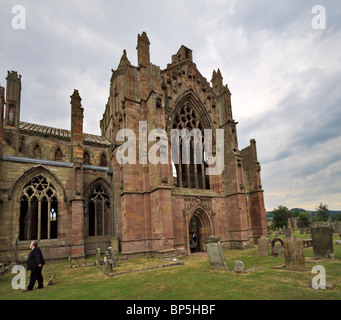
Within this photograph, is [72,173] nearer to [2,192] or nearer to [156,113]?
[2,192]

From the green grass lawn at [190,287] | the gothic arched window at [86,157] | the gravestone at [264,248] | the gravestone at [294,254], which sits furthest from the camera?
the gothic arched window at [86,157]

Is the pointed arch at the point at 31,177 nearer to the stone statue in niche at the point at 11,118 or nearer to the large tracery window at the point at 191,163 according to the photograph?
the stone statue in niche at the point at 11,118

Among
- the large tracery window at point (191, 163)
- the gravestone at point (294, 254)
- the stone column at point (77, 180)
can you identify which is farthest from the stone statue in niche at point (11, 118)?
the gravestone at point (294, 254)

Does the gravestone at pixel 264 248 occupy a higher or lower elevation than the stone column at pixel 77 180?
lower

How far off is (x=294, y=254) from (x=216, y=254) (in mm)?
3239

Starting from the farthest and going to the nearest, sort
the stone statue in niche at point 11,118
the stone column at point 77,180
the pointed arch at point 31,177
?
the stone statue in niche at point 11,118, the stone column at point 77,180, the pointed arch at point 31,177

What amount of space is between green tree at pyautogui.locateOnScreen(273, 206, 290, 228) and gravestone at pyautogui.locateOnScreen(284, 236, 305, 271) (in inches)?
2005

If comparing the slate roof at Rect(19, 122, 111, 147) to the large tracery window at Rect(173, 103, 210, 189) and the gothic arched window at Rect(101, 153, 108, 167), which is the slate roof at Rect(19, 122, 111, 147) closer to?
the gothic arched window at Rect(101, 153, 108, 167)

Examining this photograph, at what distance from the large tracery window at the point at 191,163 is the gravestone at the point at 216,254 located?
947cm

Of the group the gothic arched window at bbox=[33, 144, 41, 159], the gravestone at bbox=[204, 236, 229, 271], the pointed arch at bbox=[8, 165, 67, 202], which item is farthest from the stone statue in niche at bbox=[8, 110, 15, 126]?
the gravestone at bbox=[204, 236, 229, 271]

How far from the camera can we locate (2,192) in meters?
15.0

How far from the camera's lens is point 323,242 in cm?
1202

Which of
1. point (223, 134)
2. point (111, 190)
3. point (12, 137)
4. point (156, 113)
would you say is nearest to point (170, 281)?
point (156, 113)

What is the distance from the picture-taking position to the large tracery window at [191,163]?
20.5 m
